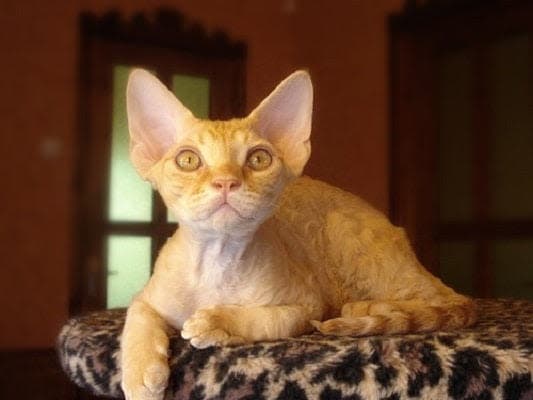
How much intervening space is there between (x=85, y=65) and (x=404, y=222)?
1.24 meters

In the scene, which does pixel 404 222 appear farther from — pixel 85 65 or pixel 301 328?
pixel 301 328

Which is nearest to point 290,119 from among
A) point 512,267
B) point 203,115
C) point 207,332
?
point 207,332

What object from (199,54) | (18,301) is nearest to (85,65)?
(199,54)

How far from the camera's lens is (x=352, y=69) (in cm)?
293

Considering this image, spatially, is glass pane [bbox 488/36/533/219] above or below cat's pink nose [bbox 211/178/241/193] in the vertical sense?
above

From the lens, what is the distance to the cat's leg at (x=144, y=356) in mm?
857

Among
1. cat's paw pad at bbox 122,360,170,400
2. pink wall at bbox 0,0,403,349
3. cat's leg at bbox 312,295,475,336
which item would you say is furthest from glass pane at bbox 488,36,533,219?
cat's paw pad at bbox 122,360,170,400

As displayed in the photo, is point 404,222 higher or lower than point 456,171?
lower

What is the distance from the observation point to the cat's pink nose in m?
0.90

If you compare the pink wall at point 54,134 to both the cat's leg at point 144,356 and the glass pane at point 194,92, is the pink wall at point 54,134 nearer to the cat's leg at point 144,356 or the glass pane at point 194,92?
the glass pane at point 194,92

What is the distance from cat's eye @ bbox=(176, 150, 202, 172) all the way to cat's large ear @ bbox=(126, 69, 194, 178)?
8 centimetres

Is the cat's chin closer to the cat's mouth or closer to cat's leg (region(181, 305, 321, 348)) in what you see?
the cat's mouth

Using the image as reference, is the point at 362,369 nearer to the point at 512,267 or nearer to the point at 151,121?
the point at 151,121

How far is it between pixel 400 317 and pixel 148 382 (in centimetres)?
34
